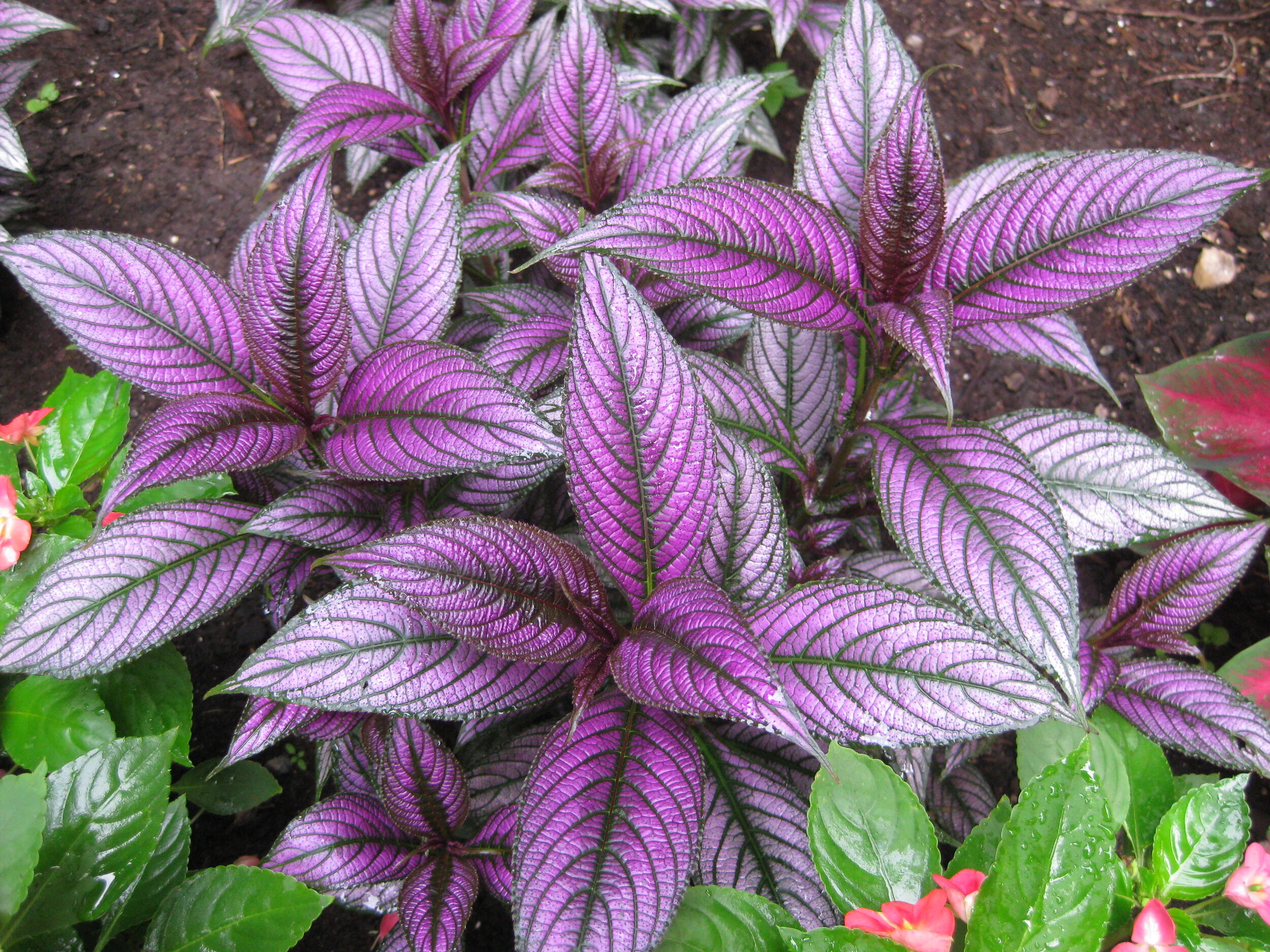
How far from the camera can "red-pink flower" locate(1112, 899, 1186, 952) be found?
777 mm

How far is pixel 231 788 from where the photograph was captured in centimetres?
142

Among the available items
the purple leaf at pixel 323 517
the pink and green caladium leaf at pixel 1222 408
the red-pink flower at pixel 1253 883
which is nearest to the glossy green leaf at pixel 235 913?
the purple leaf at pixel 323 517

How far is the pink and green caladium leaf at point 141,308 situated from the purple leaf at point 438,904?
0.73 metres

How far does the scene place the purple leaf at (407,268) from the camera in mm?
1134

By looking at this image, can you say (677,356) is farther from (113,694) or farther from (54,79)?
→ (54,79)

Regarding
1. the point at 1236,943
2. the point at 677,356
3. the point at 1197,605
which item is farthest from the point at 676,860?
the point at 1197,605

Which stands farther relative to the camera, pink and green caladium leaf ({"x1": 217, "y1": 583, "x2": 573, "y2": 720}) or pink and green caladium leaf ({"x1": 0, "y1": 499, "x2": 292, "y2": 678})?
pink and green caladium leaf ({"x1": 0, "y1": 499, "x2": 292, "y2": 678})

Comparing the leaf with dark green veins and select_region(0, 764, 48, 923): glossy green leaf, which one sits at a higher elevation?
select_region(0, 764, 48, 923): glossy green leaf

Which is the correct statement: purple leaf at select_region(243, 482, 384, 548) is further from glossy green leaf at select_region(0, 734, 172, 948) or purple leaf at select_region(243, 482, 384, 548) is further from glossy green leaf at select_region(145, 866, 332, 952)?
glossy green leaf at select_region(145, 866, 332, 952)

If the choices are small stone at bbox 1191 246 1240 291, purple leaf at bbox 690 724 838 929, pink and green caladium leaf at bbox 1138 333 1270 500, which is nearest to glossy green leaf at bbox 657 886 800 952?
purple leaf at bbox 690 724 838 929

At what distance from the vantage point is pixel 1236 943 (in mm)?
888

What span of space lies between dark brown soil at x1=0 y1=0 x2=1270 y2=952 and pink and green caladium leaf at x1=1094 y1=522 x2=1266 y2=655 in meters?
0.68

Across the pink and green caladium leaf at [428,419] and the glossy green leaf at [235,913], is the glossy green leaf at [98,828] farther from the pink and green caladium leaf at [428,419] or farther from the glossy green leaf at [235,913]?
the pink and green caladium leaf at [428,419]

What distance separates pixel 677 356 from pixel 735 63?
6.72 feet
